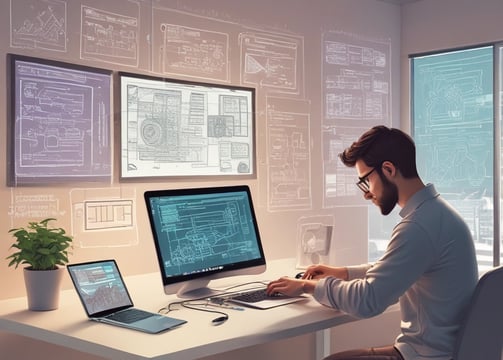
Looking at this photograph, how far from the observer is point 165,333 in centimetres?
199

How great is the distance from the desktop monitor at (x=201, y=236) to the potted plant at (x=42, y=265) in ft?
1.14

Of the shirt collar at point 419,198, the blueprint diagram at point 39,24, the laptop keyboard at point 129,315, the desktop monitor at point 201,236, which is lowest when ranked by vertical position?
the laptop keyboard at point 129,315

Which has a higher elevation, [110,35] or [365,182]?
[110,35]

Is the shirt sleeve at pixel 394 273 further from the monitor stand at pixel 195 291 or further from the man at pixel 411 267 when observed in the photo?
the monitor stand at pixel 195 291

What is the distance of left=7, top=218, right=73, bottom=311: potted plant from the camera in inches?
91.3

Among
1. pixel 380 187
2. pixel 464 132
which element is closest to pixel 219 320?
pixel 380 187

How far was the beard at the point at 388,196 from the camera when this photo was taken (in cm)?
231

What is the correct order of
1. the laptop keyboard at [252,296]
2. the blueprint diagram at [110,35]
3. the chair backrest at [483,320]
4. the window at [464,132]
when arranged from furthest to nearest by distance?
the window at [464,132] < the blueprint diagram at [110,35] < the laptop keyboard at [252,296] < the chair backrest at [483,320]

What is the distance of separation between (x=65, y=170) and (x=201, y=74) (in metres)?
0.90

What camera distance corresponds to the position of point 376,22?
4.33 meters

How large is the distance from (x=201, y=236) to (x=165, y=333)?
65 cm

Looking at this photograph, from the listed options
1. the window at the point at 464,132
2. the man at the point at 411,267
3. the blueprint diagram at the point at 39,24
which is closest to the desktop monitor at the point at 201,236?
the man at the point at 411,267

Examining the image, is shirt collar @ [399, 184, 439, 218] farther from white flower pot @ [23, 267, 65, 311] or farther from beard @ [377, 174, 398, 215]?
white flower pot @ [23, 267, 65, 311]

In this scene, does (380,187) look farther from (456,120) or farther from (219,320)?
(456,120)
